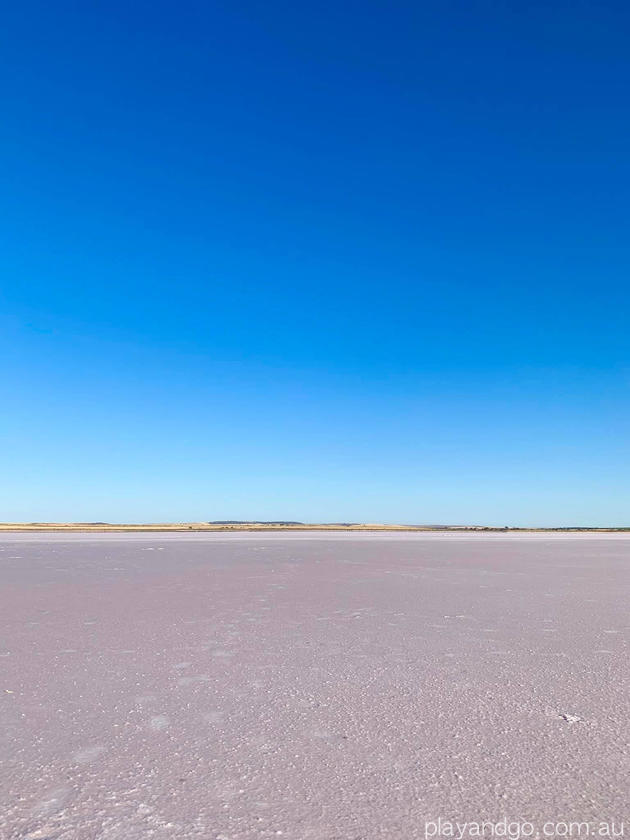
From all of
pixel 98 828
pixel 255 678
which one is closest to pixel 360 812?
pixel 98 828

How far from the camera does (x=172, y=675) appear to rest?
20.1 feet

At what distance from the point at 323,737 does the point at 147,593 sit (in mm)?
8812

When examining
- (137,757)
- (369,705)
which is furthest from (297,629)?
(137,757)

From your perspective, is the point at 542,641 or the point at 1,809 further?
the point at 542,641

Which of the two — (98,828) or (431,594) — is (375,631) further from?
(98,828)

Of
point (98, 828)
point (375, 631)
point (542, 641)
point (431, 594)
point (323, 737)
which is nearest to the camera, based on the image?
point (98, 828)

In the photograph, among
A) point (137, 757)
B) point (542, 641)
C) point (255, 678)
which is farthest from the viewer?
point (542, 641)

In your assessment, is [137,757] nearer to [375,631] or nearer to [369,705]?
[369,705]

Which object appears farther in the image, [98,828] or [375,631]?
[375,631]

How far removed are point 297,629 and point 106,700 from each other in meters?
3.67

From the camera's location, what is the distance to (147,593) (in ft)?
40.7

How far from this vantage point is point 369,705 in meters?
5.23

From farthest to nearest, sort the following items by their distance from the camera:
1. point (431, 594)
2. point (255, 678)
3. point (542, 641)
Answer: point (431, 594), point (542, 641), point (255, 678)

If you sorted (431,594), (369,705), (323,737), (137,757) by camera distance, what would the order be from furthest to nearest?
(431,594)
(369,705)
(323,737)
(137,757)
